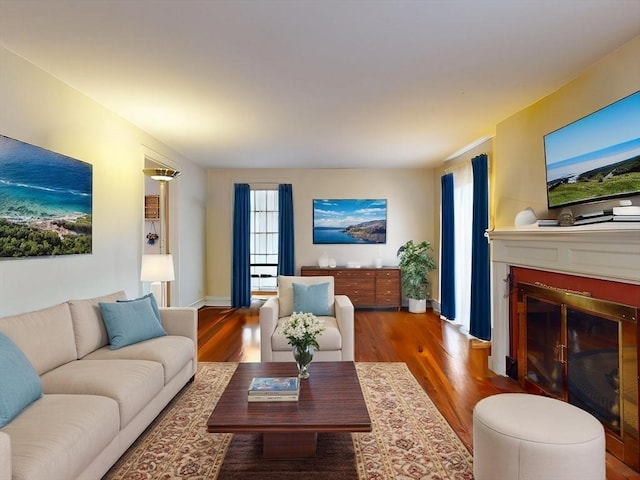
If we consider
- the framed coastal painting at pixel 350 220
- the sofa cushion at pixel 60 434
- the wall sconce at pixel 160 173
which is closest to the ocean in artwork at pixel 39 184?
the wall sconce at pixel 160 173

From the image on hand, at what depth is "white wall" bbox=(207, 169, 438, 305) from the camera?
713 cm

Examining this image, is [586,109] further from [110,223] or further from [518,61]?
[110,223]

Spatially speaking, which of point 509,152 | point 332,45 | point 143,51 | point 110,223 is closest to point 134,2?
point 143,51

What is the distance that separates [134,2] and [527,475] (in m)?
3.12

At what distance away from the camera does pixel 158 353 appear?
9.09ft

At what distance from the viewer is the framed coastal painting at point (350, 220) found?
7.12 metres

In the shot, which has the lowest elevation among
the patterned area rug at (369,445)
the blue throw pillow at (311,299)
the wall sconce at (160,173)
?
the patterned area rug at (369,445)

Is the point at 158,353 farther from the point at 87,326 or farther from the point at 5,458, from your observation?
the point at 5,458

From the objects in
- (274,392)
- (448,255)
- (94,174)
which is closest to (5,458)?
(274,392)

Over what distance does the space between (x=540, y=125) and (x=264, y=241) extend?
206 inches

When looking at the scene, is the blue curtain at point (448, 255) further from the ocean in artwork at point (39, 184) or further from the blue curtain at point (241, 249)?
the ocean in artwork at point (39, 184)

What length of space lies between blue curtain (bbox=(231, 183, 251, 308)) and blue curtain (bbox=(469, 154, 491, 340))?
3971 mm

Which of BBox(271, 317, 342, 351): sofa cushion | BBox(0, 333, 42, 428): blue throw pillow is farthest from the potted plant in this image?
BBox(0, 333, 42, 428): blue throw pillow

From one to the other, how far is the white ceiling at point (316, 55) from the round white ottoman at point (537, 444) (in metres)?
2.19
